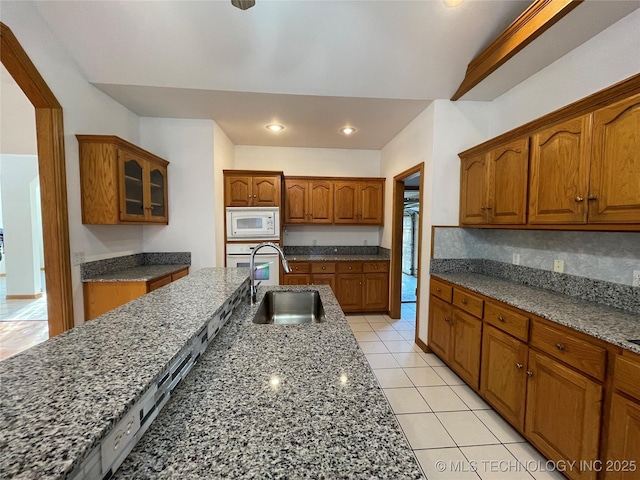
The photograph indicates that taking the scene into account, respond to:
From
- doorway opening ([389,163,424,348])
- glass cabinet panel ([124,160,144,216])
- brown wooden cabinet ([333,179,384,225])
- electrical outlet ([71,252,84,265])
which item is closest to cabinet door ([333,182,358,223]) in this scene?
brown wooden cabinet ([333,179,384,225])

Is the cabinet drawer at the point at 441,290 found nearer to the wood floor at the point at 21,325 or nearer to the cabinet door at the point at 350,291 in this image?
the cabinet door at the point at 350,291

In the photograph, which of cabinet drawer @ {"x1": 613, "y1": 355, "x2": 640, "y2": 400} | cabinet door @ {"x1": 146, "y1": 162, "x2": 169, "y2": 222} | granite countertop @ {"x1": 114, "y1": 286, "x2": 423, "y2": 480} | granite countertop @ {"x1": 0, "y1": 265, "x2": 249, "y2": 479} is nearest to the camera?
granite countertop @ {"x1": 0, "y1": 265, "x2": 249, "y2": 479}

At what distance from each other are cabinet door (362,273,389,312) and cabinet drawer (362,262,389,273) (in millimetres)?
62

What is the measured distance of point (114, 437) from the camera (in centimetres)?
54

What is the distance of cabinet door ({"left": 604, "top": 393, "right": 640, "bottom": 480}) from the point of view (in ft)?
3.72

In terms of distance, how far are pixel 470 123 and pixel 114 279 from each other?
3.80 meters

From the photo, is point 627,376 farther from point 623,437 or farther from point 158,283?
point 158,283

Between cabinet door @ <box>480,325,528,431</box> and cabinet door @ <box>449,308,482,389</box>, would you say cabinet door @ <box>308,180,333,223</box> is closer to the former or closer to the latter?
cabinet door @ <box>449,308,482,389</box>

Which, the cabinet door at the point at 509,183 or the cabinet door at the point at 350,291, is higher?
the cabinet door at the point at 509,183

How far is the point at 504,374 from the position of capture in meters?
1.84

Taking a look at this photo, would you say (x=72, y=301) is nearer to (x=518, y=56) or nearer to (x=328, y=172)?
(x=328, y=172)

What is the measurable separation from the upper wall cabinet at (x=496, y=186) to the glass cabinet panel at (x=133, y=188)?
3331 mm

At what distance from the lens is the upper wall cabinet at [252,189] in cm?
376

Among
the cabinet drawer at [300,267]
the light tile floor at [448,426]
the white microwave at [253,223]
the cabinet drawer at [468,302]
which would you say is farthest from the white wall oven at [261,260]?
the cabinet drawer at [468,302]
